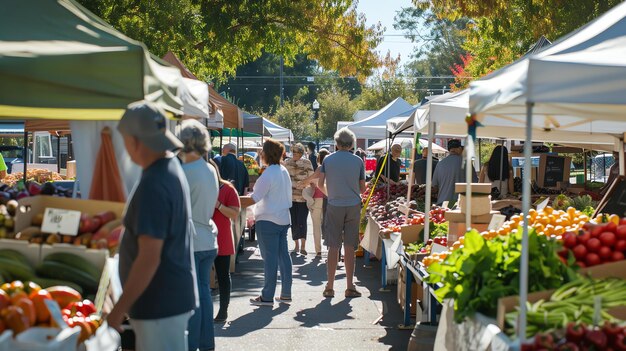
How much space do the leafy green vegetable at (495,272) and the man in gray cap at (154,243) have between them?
184cm

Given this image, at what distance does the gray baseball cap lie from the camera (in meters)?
4.25

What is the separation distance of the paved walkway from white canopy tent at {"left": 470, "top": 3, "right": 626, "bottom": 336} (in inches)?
146

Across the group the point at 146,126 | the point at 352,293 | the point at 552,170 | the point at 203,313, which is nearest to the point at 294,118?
the point at 552,170

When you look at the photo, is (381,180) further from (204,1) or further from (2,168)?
(2,168)

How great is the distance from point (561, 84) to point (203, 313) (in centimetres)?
398

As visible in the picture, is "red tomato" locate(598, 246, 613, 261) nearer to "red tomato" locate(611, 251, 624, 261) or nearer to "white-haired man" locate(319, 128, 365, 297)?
"red tomato" locate(611, 251, 624, 261)

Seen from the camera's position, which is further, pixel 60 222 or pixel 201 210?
pixel 201 210

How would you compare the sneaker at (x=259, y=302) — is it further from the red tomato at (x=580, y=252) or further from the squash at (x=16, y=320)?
the squash at (x=16, y=320)

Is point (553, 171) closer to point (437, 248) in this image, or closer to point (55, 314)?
point (437, 248)

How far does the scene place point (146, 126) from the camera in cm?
426

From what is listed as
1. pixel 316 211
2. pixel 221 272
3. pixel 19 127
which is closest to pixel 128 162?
pixel 221 272

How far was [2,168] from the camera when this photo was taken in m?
17.9

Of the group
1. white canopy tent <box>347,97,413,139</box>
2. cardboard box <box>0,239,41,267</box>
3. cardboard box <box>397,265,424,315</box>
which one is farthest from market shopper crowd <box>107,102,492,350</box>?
white canopy tent <box>347,97,413,139</box>

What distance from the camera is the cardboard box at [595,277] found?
5.00 meters
